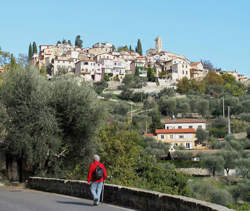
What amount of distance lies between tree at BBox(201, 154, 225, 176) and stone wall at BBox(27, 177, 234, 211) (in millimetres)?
45260

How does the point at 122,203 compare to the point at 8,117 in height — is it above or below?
below

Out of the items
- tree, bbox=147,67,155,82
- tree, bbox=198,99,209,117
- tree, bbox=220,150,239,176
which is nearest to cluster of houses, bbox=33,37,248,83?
tree, bbox=147,67,155,82

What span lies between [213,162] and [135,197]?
49085 millimetres

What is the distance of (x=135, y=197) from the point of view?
9633 millimetres

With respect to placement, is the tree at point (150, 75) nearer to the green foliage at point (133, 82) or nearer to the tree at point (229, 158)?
the green foliage at point (133, 82)

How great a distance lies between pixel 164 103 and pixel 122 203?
8672 cm

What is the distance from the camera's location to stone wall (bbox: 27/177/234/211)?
24.6 feet

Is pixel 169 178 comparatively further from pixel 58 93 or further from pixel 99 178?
pixel 99 178

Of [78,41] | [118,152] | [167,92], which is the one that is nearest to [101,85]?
[167,92]

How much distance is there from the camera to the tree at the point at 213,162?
184ft

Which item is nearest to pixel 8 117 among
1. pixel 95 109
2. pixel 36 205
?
pixel 95 109

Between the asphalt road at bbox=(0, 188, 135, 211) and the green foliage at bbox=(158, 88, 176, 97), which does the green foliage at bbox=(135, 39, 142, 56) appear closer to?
the green foliage at bbox=(158, 88, 176, 97)

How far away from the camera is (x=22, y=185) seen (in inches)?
652

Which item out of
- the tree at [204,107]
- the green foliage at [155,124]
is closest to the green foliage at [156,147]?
the green foliage at [155,124]
